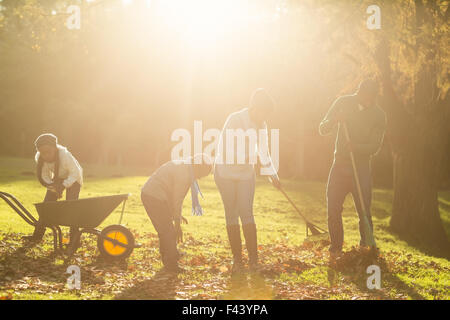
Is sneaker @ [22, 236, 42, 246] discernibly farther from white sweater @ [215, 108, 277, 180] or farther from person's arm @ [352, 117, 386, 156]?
person's arm @ [352, 117, 386, 156]

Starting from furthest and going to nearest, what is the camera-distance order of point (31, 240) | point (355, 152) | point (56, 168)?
point (31, 240) → point (56, 168) → point (355, 152)

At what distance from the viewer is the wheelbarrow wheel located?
282 inches

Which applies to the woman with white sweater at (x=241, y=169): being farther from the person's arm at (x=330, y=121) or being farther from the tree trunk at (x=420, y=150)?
the tree trunk at (x=420, y=150)

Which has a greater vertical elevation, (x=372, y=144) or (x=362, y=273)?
(x=372, y=144)

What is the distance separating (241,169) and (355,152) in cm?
169

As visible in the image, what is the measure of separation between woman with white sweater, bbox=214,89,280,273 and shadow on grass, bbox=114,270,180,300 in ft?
2.88

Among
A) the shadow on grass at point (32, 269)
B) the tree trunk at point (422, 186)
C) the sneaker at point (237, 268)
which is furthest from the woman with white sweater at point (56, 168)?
the tree trunk at point (422, 186)

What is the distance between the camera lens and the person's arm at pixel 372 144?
7.06 m

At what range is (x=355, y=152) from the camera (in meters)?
7.03

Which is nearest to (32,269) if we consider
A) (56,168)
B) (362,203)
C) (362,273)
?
(56,168)

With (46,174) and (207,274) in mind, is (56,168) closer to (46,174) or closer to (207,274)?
(46,174)

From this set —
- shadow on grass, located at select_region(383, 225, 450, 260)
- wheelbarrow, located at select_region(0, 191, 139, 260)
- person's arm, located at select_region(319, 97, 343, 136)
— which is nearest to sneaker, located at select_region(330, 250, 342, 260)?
person's arm, located at select_region(319, 97, 343, 136)

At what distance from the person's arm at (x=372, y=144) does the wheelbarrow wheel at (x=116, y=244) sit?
3399mm
